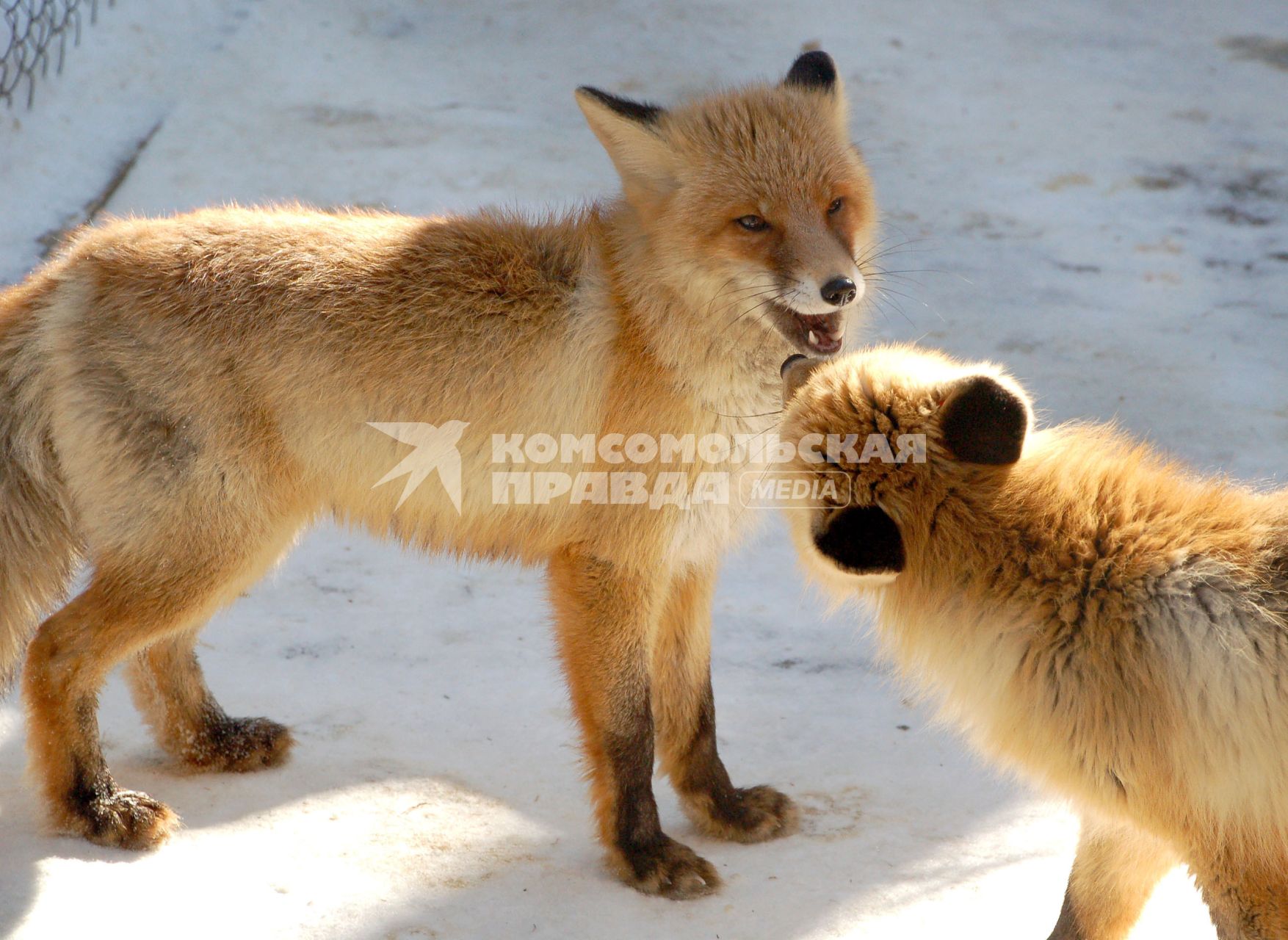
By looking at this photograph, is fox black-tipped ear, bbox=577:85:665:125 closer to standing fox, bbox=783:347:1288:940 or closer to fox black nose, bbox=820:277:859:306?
fox black nose, bbox=820:277:859:306

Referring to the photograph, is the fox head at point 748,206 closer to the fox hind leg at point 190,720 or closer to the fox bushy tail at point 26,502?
the fox bushy tail at point 26,502

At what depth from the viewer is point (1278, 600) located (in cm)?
243

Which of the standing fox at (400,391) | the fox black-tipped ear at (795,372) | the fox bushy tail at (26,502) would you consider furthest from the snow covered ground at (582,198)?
the fox black-tipped ear at (795,372)

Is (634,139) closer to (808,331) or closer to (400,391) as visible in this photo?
(808,331)

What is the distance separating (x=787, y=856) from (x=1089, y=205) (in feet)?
15.0

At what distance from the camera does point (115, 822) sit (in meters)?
3.28

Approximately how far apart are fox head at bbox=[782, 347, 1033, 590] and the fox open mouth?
0.54m

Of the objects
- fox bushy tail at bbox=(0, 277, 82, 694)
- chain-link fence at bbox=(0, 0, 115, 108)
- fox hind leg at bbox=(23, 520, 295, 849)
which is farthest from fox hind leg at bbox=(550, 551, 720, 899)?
chain-link fence at bbox=(0, 0, 115, 108)

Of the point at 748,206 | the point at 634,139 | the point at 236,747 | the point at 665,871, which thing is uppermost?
the point at 634,139

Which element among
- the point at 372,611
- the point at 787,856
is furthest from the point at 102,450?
the point at 787,856

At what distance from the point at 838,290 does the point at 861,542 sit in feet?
3.06

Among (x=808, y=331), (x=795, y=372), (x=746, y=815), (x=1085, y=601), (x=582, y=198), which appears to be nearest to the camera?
(x=1085, y=601)

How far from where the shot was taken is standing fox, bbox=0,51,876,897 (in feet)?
10.7

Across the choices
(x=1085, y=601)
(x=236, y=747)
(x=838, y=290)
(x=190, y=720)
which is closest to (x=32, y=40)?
(x=190, y=720)
